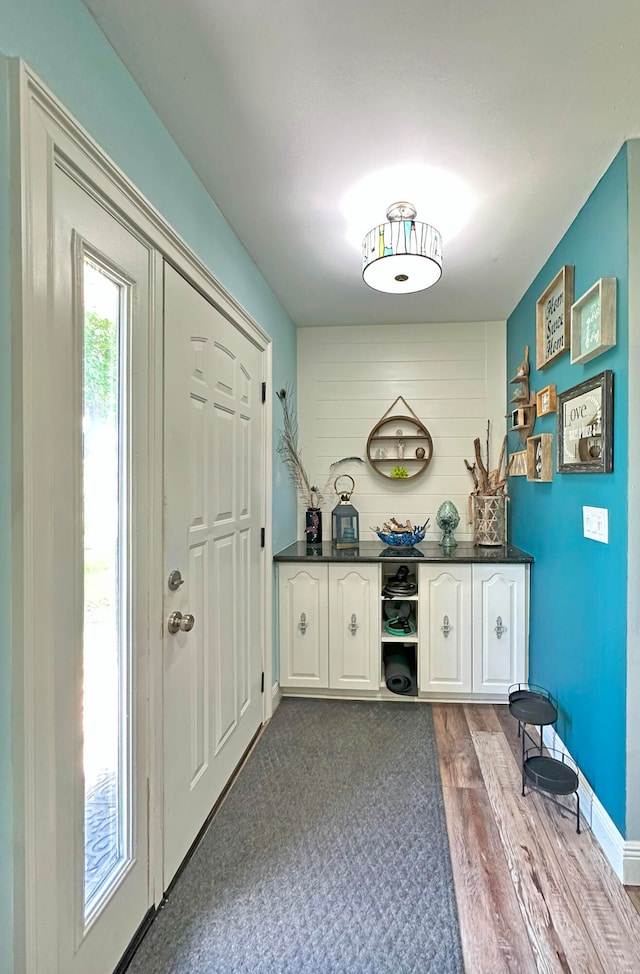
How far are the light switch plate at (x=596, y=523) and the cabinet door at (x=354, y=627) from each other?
1.22m

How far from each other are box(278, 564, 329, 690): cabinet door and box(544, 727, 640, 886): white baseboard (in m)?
1.37

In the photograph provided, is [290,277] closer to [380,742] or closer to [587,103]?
[587,103]

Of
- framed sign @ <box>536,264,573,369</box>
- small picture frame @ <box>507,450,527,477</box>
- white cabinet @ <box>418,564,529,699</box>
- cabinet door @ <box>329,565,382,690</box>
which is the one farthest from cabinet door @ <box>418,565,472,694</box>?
framed sign @ <box>536,264,573,369</box>

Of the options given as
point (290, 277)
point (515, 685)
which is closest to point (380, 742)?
point (515, 685)

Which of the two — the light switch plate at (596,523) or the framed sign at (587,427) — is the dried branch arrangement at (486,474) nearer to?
the framed sign at (587,427)

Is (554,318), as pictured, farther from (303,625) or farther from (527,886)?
(527,886)

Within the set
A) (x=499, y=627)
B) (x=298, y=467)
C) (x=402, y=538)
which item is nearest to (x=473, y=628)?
(x=499, y=627)

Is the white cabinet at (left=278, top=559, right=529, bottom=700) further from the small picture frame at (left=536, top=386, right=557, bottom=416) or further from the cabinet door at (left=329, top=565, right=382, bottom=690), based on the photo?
the small picture frame at (left=536, top=386, right=557, bottom=416)

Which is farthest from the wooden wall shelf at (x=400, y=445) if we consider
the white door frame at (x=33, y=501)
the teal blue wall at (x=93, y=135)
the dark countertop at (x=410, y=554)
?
the white door frame at (x=33, y=501)

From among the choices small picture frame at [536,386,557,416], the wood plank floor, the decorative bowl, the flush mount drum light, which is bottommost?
the wood plank floor

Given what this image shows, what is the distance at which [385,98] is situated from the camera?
135cm

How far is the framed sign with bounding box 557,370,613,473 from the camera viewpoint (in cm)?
162

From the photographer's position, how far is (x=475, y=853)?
162cm

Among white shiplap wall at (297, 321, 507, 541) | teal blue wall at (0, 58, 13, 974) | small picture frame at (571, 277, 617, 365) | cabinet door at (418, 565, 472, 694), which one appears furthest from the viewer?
white shiplap wall at (297, 321, 507, 541)
